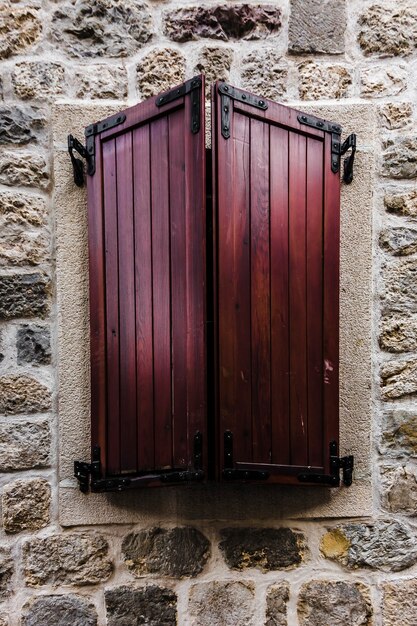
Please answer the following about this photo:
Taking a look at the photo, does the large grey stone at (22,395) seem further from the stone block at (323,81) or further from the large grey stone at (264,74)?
the stone block at (323,81)

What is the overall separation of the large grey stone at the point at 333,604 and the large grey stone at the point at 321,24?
201 centimetres

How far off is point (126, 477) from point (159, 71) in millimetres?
1478

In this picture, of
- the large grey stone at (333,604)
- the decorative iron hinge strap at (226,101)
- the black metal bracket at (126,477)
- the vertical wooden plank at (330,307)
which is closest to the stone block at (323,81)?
the vertical wooden plank at (330,307)

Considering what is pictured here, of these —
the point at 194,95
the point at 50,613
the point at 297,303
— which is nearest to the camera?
the point at 194,95

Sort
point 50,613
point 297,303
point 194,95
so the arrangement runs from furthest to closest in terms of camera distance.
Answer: point 50,613 < point 297,303 < point 194,95

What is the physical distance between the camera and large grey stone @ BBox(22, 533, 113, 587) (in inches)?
69.9

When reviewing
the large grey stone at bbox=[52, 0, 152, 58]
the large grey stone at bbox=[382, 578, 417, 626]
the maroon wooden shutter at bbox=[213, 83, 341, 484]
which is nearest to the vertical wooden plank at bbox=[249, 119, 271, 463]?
the maroon wooden shutter at bbox=[213, 83, 341, 484]

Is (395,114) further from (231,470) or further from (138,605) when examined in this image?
(138,605)

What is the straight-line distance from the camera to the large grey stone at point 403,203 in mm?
1813

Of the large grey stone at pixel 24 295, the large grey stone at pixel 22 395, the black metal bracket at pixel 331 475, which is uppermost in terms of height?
the large grey stone at pixel 24 295

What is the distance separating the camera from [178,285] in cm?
159

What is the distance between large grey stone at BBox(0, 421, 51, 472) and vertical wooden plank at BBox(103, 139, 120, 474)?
0.29 m

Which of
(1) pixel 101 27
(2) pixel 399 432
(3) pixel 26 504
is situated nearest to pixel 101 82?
(1) pixel 101 27

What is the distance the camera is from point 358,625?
179cm
